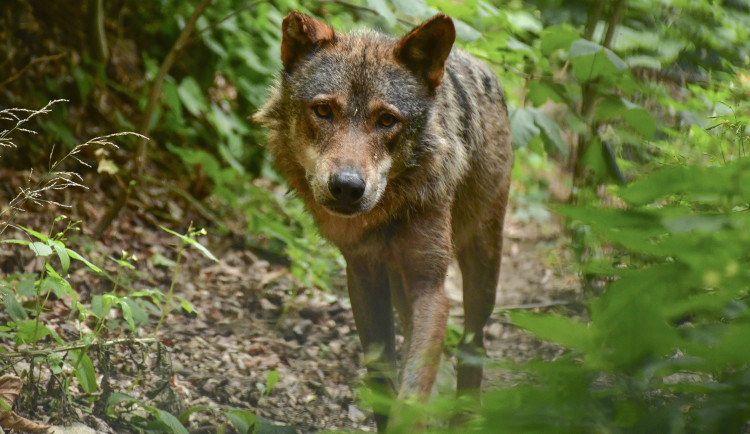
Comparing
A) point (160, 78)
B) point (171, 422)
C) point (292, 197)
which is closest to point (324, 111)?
point (292, 197)

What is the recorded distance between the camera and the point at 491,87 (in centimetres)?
553

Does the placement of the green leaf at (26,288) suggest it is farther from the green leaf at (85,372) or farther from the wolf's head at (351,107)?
the wolf's head at (351,107)

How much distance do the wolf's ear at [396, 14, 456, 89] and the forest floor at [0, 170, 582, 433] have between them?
1341 mm

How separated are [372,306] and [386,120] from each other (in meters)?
1.35

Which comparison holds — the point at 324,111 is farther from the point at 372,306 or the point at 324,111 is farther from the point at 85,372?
the point at 85,372

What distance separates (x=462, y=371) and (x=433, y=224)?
134 centimetres

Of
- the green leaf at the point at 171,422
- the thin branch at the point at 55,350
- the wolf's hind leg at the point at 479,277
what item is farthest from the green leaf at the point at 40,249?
the wolf's hind leg at the point at 479,277

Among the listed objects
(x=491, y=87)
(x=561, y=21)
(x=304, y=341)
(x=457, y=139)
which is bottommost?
(x=304, y=341)

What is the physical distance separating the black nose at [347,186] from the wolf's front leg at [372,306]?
0.89 metres

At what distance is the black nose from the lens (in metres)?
3.95

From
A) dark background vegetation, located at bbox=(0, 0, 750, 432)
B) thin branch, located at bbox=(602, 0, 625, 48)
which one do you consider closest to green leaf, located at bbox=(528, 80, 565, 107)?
dark background vegetation, located at bbox=(0, 0, 750, 432)

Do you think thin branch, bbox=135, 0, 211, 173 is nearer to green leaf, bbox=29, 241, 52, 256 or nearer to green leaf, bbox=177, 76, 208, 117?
green leaf, bbox=177, 76, 208, 117

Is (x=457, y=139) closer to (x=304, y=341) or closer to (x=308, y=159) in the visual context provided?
(x=308, y=159)

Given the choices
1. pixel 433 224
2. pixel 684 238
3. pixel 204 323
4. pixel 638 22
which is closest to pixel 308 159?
pixel 433 224
